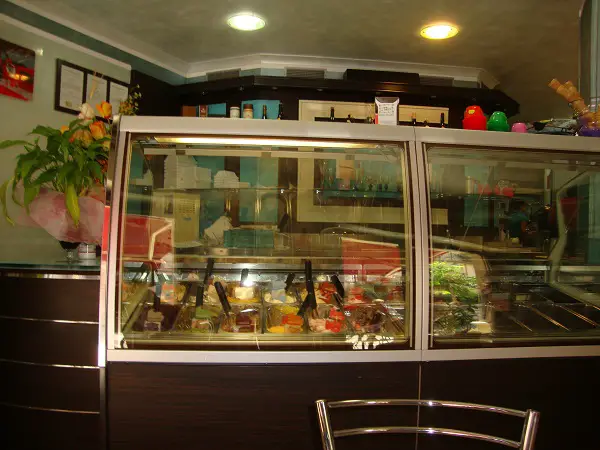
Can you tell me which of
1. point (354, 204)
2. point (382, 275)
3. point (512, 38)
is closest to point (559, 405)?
point (382, 275)

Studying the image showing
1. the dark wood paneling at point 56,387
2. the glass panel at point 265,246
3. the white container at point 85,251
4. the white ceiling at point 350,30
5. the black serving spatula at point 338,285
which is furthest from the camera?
the white ceiling at point 350,30

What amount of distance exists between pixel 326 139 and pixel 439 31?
106 inches

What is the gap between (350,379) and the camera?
5.36 ft

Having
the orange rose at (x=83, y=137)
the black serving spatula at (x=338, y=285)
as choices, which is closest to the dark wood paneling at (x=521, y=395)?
the black serving spatula at (x=338, y=285)

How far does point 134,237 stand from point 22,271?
0.87 meters

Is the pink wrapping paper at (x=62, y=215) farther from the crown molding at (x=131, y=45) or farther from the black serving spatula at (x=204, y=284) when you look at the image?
the crown molding at (x=131, y=45)

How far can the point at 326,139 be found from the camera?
1.67 m

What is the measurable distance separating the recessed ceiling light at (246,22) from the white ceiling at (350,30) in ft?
0.23

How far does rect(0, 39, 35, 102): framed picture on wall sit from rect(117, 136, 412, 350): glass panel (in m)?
2.09

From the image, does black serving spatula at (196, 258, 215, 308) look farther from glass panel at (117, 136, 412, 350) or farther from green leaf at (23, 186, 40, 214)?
green leaf at (23, 186, 40, 214)

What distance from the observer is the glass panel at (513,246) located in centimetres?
178

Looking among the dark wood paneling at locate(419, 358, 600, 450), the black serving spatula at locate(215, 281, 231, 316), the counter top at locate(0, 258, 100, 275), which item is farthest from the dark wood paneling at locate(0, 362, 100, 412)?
the dark wood paneling at locate(419, 358, 600, 450)

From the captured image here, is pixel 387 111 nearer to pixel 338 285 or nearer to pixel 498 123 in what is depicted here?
pixel 498 123

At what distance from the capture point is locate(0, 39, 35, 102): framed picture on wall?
10.2 feet
